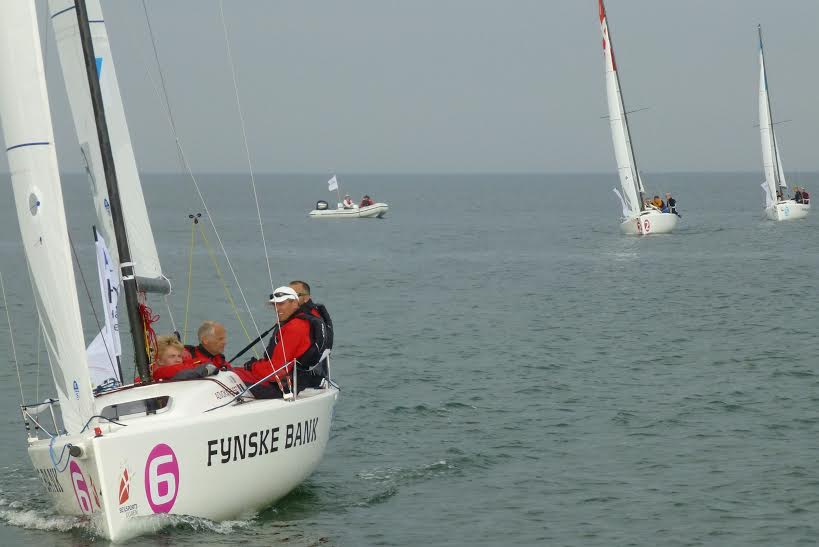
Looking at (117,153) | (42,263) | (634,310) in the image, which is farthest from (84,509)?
(634,310)

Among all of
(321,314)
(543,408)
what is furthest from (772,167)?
(321,314)

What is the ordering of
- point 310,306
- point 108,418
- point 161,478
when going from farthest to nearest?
point 310,306 → point 108,418 → point 161,478

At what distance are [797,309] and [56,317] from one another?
69.8 ft

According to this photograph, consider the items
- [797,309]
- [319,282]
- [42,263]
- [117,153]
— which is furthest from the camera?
[319,282]

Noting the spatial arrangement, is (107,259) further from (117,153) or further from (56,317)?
(56,317)

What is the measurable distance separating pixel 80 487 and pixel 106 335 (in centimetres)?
241

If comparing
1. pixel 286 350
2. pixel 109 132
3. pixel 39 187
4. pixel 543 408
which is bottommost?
pixel 543 408

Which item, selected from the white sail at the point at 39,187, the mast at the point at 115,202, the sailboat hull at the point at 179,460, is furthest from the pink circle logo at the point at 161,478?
the mast at the point at 115,202

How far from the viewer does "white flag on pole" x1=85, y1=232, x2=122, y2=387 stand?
11195 mm

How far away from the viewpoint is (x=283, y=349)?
10719 mm

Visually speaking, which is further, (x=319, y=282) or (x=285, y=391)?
(x=319, y=282)

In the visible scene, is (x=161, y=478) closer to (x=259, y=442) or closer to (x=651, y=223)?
(x=259, y=442)

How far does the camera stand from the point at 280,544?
10086 millimetres

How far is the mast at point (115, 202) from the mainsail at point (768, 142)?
49425 millimetres
